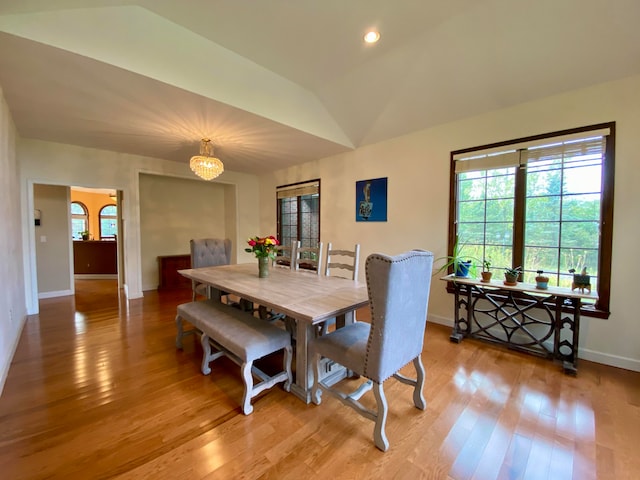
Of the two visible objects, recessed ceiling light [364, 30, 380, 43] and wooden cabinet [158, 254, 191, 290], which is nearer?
recessed ceiling light [364, 30, 380, 43]

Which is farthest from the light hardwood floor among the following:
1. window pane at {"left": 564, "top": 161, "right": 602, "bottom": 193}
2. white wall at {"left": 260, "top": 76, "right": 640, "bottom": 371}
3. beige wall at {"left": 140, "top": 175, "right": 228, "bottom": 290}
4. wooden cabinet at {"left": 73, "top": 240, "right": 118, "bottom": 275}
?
wooden cabinet at {"left": 73, "top": 240, "right": 118, "bottom": 275}

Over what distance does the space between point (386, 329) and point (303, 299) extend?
0.67 meters

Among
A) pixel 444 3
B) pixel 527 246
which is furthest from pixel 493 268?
pixel 444 3

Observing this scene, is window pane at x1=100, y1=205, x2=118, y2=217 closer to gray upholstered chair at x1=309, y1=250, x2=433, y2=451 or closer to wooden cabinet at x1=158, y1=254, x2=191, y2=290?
wooden cabinet at x1=158, y1=254, x2=191, y2=290

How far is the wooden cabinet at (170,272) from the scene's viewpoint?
17.0 feet

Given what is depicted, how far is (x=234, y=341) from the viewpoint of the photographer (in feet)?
5.96

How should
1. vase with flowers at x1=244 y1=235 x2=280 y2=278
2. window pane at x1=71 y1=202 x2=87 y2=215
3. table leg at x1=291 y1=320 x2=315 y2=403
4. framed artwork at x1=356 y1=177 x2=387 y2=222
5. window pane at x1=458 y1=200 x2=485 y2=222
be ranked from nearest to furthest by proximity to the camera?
table leg at x1=291 y1=320 x2=315 y2=403
vase with flowers at x1=244 y1=235 x2=280 y2=278
window pane at x1=458 y1=200 x2=485 y2=222
framed artwork at x1=356 y1=177 x2=387 y2=222
window pane at x1=71 y1=202 x2=87 y2=215

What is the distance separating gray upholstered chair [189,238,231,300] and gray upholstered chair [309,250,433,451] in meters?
2.25

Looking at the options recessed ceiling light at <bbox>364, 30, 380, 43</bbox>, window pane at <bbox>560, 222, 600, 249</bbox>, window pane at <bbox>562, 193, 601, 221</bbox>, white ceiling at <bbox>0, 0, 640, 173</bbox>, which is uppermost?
recessed ceiling light at <bbox>364, 30, 380, 43</bbox>

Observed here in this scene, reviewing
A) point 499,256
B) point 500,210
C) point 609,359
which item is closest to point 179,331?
point 499,256

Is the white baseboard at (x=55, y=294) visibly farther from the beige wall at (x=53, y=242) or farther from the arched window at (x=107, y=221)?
the arched window at (x=107, y=221)

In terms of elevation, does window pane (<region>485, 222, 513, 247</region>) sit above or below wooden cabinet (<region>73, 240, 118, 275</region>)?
above

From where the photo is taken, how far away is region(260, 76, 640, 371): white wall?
2.28 m

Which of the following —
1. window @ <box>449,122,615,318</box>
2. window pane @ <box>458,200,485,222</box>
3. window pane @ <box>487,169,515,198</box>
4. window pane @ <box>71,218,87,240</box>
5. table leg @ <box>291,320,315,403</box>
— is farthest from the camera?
window pane @ <box>71,218,87,240</box>
